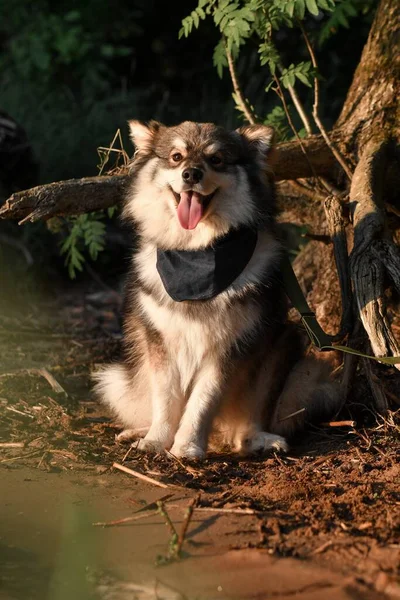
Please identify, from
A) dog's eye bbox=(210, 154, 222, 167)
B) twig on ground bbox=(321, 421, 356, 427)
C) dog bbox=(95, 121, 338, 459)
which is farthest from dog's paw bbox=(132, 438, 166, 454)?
dog's eye bbox=(210, 154, 222, 167)

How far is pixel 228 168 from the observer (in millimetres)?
4254

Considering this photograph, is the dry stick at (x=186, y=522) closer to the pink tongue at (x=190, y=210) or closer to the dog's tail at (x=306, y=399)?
the dog's tail at (x=306, y=399)

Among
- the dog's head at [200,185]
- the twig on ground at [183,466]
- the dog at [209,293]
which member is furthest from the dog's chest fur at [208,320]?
the twig on ground at [183,466]

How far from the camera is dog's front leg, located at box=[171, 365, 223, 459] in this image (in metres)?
4.19

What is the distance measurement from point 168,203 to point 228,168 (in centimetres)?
36

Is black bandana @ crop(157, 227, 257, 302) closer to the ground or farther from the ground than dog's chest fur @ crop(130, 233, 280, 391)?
farther from the ground

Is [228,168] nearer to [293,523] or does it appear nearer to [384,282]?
[384,282]

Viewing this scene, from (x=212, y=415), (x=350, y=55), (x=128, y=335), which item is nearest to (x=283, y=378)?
(x=212, y=415)

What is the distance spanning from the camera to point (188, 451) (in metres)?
4.15

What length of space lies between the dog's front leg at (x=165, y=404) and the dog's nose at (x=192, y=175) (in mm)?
968

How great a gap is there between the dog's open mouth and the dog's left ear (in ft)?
1.36

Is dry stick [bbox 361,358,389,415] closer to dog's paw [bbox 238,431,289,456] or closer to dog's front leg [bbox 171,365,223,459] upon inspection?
dog's paw [bbox 238,431,289,456]

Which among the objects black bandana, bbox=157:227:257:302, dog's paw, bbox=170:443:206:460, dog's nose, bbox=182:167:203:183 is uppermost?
dog's nose, bbox=182:167:203:183

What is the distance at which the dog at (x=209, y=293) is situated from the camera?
4215 millimetres
